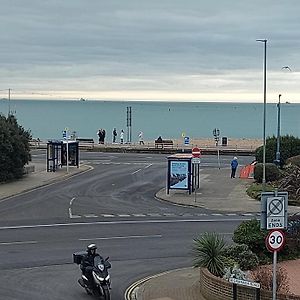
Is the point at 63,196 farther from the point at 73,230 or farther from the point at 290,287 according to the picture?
the point at 290,287

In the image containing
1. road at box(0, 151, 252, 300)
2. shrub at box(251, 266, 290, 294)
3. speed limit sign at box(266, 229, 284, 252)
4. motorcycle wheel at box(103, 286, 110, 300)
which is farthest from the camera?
road at box(0, 151, 252, 300)

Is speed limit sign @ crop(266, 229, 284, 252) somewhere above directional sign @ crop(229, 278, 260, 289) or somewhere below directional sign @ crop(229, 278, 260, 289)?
above

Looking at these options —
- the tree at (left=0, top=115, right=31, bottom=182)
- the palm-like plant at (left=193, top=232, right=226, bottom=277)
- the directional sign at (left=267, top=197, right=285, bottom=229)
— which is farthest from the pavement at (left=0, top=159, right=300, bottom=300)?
the directional sign at (left=267, top=197, right=285, bottom=229)

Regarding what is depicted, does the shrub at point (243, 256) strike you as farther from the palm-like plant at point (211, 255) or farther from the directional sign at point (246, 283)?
the directional sign at point (246, 283)

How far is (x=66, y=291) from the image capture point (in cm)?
1686

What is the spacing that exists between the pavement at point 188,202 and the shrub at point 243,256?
0.95m

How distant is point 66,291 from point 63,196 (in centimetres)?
1809

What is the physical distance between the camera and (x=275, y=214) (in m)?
12.4

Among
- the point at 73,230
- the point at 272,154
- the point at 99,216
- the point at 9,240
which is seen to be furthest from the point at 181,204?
the point at 272,154

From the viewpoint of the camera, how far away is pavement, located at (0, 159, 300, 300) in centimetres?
1648

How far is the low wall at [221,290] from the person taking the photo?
14.3m

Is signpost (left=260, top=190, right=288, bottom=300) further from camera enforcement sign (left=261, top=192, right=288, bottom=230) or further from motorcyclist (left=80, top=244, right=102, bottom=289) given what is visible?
motorcyclist (left=80, top=244, right=102, bottom=289)

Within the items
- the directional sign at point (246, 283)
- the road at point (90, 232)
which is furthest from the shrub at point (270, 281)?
the road at point (90, 232)

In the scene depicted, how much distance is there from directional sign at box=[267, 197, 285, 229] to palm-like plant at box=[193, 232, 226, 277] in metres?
4.21
